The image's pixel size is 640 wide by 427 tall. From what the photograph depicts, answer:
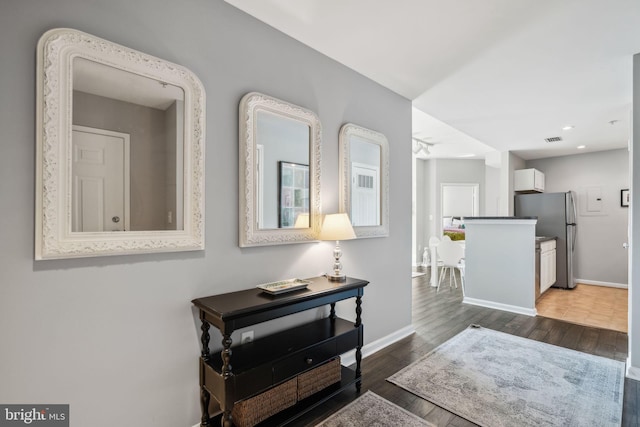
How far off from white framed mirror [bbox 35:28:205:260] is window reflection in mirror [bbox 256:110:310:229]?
1.30 ft

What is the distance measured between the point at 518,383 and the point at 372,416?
1208mm

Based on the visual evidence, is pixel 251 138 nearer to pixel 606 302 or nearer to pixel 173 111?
pixel 173 111

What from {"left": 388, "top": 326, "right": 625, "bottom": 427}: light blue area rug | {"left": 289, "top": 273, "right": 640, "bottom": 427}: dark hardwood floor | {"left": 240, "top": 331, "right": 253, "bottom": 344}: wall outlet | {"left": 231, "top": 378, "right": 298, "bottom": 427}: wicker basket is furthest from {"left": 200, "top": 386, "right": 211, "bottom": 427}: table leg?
{"left": 388, "top": 326, "right": 625, "bottom": 427}: light blue area rug

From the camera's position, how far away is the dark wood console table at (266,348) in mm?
1552

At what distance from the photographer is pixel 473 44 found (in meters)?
2.31

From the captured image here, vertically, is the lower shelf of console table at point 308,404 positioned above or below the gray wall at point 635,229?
below

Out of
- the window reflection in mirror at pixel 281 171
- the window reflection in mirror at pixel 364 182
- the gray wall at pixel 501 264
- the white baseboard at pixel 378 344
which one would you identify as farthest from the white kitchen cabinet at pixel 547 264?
the window reflection in mirror at pixel 281 171

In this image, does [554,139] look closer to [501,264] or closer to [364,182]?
[501,264]

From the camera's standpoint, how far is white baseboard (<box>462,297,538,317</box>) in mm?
3875

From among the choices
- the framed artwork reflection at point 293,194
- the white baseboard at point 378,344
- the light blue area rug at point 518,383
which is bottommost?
the light blue area rug at point 518,383

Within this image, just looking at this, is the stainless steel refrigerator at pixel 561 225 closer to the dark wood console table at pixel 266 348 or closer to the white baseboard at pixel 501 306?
the white baseboard at pixel 501 306

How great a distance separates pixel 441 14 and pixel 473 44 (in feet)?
1.66

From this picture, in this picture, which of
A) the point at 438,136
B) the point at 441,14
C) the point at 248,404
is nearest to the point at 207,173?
the point at 248,404

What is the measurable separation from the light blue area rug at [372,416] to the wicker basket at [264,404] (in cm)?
24
